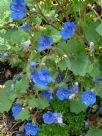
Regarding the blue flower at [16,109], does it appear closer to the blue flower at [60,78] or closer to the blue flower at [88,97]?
the blue flower at [60,78]

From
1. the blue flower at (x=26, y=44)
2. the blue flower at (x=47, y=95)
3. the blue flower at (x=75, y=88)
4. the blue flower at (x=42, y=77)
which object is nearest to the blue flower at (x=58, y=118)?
the blue flower at (x=47, y=95)

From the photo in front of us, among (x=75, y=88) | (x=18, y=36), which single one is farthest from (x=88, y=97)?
(x=18, y=36)

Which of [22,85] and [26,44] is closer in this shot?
[26,44]

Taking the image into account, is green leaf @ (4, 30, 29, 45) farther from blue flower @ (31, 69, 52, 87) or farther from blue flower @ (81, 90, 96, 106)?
blue flower @ (81, 90, 96, 106)

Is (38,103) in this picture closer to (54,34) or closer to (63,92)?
(63,92)

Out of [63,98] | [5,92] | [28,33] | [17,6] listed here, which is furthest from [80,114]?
[17,6]

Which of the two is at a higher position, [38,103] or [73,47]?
[73,47]

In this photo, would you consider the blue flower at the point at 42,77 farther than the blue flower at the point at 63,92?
No
